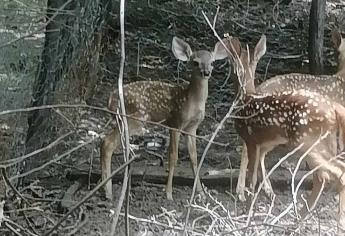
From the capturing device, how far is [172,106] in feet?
21.1

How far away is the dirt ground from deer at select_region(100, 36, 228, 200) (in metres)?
0.29

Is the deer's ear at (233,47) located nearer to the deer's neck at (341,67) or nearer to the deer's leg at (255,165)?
the deer's leg at (255,165)

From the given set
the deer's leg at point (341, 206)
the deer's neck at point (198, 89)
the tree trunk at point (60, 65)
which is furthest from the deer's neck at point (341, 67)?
the tree trunk at point (60, 65)

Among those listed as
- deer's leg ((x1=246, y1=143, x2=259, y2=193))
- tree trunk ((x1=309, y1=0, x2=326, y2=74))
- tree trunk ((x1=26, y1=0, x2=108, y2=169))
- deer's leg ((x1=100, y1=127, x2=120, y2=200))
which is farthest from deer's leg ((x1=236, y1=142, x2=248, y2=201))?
tree trunk ((x1=309, y1=0, x2=326, y2=74))

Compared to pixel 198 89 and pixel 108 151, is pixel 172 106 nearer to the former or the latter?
pixel 198 89

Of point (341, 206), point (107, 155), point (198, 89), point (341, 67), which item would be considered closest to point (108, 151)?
point (107, 155)

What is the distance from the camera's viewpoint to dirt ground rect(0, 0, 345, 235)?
5.26m

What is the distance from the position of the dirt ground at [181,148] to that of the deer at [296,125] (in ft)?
0.81

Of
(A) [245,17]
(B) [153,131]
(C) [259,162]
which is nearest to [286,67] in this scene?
(A) [245,17]

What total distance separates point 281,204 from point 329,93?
35.6 inches

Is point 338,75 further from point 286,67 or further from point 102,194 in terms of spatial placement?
point 286,67

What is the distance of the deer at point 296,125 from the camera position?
5.08 meters

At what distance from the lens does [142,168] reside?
273 inches

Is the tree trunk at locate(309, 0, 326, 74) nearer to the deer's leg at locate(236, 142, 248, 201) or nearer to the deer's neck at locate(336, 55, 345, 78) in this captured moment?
the deer's neck at locate(336, 55, 345, 78)
